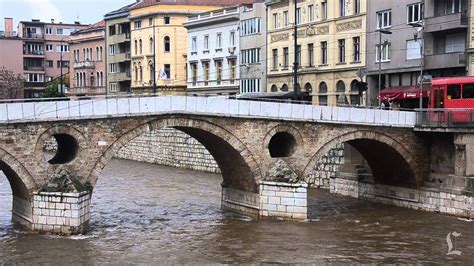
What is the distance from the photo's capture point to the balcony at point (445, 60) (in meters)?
39.8

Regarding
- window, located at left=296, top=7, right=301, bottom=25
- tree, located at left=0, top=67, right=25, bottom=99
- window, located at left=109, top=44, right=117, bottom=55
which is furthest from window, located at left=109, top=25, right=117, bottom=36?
window, located at left=296, top=7, right=301, bottom=25

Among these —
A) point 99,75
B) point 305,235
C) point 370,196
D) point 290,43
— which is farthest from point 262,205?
point 99,75

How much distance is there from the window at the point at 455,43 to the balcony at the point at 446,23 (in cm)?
74

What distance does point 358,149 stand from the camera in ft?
119

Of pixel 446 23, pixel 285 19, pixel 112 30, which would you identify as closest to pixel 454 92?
pixel 446 23

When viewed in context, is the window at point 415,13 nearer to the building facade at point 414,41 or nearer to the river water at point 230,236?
the building facade at point 414,41

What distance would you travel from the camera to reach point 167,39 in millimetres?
74188

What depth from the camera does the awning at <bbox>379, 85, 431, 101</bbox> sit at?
125 ft

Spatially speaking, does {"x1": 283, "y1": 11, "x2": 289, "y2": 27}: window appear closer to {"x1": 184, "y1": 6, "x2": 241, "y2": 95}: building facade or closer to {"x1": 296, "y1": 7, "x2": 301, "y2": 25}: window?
{"x1": 296, "y1": 7, "x2": 301, "y2": 25}: window

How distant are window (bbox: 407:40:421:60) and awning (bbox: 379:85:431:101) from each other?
7.44ft

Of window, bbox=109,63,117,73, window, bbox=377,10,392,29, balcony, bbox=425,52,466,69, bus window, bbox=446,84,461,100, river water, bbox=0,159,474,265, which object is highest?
window, bbox=377,10,392,29

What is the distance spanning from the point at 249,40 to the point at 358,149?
2464 cm

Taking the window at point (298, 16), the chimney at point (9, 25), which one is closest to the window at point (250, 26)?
the window at point (298, 16)

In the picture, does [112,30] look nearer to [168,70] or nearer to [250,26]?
[168,70]
